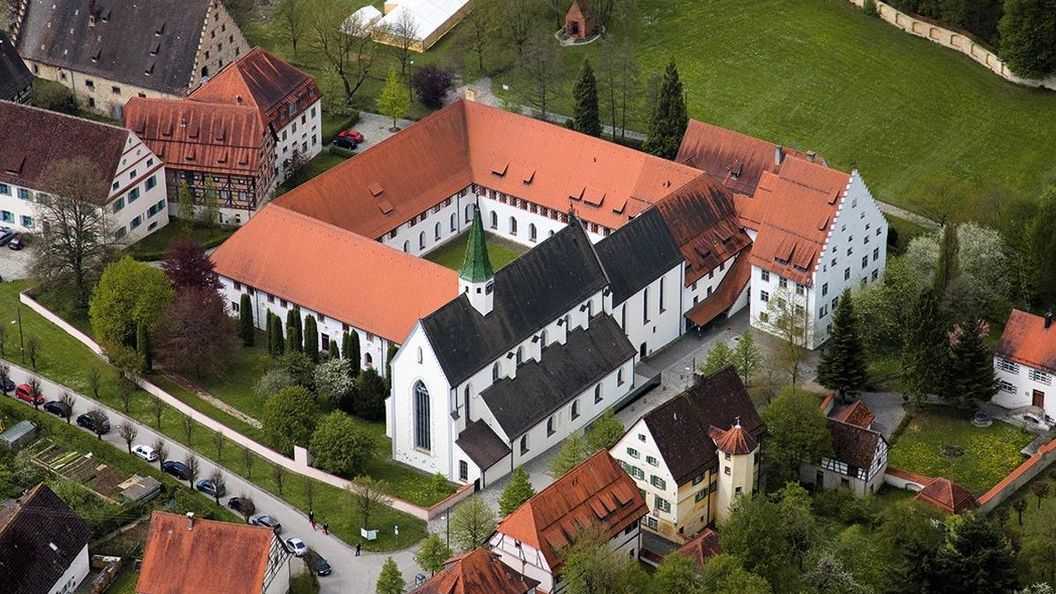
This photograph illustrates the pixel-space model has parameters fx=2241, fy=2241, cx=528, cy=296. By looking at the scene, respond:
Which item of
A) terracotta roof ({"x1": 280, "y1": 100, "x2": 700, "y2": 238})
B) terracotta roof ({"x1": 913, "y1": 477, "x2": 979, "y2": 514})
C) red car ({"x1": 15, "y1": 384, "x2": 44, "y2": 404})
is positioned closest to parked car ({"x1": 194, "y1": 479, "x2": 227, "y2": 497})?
red car ({"x1": 15, "y1": 384, "x2": 44, "y2": 404})

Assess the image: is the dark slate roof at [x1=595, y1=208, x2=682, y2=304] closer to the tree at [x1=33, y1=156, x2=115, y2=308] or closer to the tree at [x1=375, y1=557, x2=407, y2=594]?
the tree at [x1=375, y1=557, x2=407, y2=594]

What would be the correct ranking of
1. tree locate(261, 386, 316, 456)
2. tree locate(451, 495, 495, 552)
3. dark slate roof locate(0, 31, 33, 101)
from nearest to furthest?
1. tree locate(451, 495, 495, 552)
2. tree locate(261, 386, 316, 456)
3. dark slate roof locate(0, 31, 33, 101)

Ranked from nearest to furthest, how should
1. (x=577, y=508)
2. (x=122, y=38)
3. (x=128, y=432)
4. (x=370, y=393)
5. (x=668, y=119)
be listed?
(x=577, y=508) < (x=128, y=432) < (x=370, y=393) < (x=668, y=119) < (x=122, y=38)

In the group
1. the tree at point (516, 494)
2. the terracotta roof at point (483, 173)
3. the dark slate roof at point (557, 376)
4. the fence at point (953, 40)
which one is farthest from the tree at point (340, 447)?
the fence at point (953, 40)

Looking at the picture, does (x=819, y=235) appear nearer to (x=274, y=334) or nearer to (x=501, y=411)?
(x=501, y=411)

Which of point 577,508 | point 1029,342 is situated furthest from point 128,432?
point 1029,342

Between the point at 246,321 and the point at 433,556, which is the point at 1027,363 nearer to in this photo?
the point at 433,556

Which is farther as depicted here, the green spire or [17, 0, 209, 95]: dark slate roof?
[17, 0, 209, 95]: dark slate roof

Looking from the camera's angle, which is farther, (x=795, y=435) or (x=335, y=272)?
(x=335, y=272)

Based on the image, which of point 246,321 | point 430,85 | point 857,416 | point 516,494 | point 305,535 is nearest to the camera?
point 516,494
